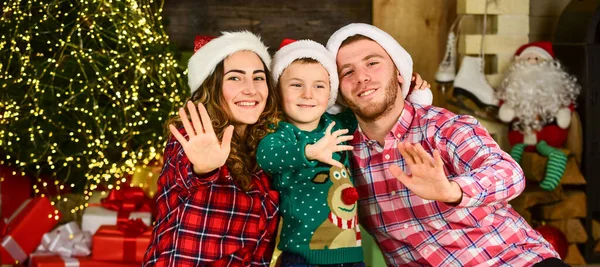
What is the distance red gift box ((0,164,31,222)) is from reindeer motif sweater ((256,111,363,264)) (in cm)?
205

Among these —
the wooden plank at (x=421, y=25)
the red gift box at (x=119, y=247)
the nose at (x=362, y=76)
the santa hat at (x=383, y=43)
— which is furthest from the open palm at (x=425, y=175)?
the wooden plank at (x=421, y=25)

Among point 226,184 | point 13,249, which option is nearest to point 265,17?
point 13,249

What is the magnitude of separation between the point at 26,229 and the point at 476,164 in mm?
2350

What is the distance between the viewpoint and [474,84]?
12.5 feet

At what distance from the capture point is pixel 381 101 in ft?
7.47

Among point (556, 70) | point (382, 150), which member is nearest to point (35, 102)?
point (382, 150)

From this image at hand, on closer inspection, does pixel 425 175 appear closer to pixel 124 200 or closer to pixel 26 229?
pixel 124 200

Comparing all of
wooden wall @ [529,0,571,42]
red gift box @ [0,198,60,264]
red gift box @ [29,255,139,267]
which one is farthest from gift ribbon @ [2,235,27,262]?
wooden wall @ [529,0,571,42]

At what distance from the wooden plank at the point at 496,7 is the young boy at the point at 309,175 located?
5.79ft

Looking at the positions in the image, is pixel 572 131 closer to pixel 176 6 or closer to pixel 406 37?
pixel 406 37

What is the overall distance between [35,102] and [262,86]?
1.61 m

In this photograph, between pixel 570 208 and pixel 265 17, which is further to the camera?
pixel 265 17

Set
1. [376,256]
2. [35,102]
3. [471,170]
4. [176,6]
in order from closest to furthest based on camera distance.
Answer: [471,170] < [376,256] < [35,102] < [176,6]

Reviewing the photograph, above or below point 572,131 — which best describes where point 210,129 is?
above
